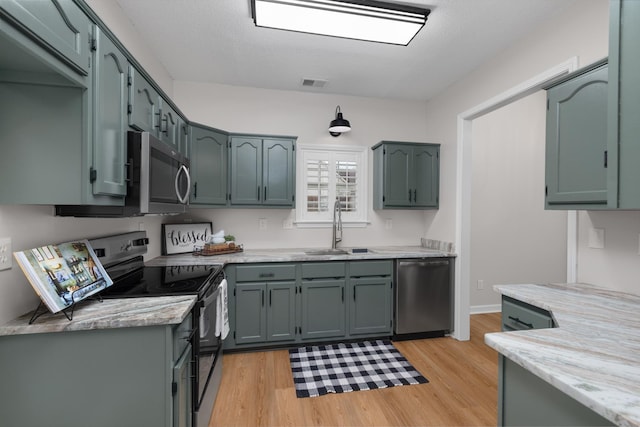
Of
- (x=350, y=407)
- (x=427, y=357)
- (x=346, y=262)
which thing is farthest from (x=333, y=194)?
(x=350, y=407)

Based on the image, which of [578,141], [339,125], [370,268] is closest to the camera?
[578,141]

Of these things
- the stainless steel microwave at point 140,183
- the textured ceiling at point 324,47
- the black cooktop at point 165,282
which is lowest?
the black cooktop at point 165,282

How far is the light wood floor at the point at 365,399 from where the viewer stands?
5.98ft

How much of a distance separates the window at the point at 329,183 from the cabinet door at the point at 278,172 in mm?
353

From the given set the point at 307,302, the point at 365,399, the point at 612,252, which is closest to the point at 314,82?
the point at 307,302

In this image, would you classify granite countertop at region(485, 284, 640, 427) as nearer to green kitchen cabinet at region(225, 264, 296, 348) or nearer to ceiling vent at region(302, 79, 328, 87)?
green kitchen cabinet at region(225, 264, 296, 348)

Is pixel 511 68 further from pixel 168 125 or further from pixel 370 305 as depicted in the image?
pixel 168 125

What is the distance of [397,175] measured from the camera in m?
3.27

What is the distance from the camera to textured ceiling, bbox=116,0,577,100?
2.00 meters

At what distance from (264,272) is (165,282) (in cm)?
99

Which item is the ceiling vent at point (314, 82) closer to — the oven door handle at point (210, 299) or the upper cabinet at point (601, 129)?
the upper cabinet at point (601, 129)

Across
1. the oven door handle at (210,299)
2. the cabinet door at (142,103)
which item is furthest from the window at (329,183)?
the cabinet door at (142,103)

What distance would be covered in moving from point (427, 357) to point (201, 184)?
2.65 metres

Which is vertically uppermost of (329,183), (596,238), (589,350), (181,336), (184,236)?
(329,183)
